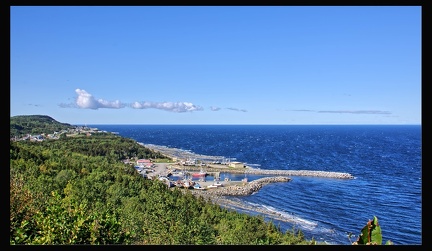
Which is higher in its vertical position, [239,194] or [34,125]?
[34,125]

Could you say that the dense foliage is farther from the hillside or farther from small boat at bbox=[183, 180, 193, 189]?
small boat at bbox=[183, 180, 193, 189]

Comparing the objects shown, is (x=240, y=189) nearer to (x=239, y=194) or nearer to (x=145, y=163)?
(x=239, y=194)

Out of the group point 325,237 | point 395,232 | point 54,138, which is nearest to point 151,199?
point 325,237

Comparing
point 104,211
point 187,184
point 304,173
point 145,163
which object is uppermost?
point 104,211

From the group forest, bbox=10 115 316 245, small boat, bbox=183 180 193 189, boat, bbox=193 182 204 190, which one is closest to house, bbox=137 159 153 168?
forest, bbox=10 115 316 245

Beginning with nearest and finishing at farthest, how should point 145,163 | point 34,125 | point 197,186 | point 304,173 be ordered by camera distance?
point 197,186, point 34,125, point 145,163, point 304,173

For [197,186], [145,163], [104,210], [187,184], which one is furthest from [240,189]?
[104,210]
